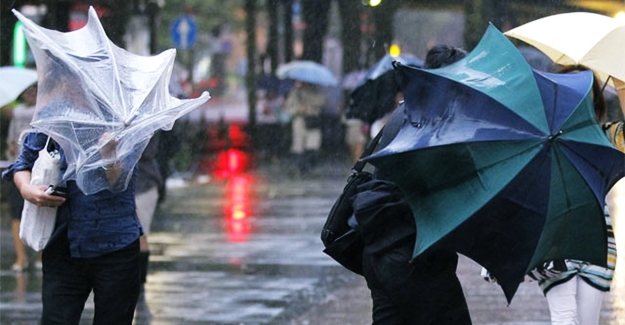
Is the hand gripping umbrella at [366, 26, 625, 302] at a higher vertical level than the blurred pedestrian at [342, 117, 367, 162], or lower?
higher

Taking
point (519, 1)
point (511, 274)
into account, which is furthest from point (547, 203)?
point (519, 1)

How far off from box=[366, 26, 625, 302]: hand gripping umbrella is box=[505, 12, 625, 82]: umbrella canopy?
120 cm

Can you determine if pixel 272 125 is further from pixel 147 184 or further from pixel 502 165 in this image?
pixel 502 165

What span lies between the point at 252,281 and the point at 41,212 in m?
5.06

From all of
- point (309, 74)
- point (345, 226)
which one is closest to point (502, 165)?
point (345, 226)

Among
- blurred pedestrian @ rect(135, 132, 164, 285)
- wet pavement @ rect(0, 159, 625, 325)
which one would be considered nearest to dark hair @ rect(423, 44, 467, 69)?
wet pavement @ rect(0, 159, 625, 325)

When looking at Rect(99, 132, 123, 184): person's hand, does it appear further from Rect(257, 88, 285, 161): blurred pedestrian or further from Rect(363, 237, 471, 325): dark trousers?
Rect(257, 88, 285, 161): blurred pedestrian

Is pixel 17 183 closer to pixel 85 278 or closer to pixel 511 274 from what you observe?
pixel 85 278

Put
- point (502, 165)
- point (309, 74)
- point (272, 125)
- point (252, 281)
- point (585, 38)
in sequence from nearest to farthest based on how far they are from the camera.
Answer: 1. point (502, 165)
2. point (585, 38)
3. point (252, 281)
4. point (309, 74)
5. point (272, 125)

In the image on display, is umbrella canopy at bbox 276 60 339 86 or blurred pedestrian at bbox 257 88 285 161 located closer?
umbrella canopy at bbox 276 60 339 86

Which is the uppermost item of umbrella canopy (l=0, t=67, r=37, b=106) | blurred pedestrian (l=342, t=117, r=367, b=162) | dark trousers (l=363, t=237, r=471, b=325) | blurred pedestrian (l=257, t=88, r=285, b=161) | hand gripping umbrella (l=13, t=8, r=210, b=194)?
hand gripping umbrella (l=13, t=8, r=210, b=194)

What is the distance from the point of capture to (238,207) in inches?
693

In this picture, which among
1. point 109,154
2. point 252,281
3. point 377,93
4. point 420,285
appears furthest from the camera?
point 377,93

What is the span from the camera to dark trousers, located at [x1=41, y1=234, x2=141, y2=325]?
18.4 feet
